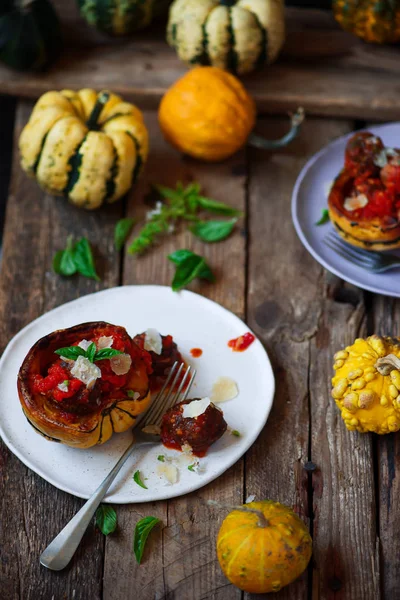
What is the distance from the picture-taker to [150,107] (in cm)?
275

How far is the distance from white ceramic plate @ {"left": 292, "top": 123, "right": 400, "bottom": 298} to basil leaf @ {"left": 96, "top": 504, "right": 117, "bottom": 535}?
3.14 feet

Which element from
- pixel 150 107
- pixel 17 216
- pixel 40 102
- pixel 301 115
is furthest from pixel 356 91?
pixel 17 216

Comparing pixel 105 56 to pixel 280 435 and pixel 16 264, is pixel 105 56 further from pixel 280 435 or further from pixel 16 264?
pixel 280 435

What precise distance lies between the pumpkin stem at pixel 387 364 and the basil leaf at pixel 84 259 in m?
0.94

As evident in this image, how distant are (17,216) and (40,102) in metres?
0.39

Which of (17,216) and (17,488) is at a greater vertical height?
(17,216)

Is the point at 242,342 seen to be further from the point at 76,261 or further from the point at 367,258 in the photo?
the point at 76,261

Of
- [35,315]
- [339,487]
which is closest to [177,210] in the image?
[35,315]

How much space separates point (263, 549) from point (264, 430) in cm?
45

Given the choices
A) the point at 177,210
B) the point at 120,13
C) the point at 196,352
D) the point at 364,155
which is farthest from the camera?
the point at 120,13

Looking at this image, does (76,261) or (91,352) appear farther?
(76,261)

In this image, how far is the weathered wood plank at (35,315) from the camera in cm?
175

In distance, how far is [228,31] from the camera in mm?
2529

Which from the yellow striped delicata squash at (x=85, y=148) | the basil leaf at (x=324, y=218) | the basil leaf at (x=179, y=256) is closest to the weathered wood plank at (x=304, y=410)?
the basil leaf at (x=324, y=218)
